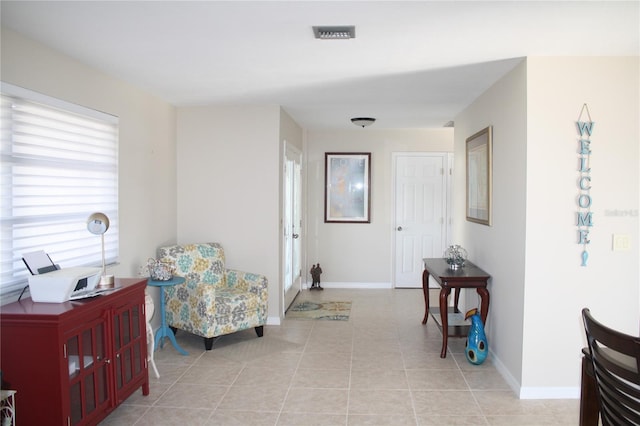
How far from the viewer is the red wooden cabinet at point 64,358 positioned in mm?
2309

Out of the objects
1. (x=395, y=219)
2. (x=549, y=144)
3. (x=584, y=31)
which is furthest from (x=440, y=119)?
(x=584, y=31)

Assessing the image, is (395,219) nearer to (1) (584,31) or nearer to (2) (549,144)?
(2) (549,144)

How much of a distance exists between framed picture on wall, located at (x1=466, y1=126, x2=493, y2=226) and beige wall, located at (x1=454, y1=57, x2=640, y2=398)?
0.68 metres

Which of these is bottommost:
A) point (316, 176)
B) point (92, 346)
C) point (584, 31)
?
point (92, 346)

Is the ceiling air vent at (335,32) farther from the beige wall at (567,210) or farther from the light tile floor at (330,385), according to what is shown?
the light tile floor at (330,385)

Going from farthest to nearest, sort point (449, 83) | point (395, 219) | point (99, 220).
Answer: point (395, 219), point (449, 83), point (99, 220)

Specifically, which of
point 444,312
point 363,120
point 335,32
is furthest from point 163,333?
point 363,120

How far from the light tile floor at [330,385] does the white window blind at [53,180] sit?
1120 mm

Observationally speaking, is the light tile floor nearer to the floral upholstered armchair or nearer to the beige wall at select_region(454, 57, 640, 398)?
the floral upholstered armchair

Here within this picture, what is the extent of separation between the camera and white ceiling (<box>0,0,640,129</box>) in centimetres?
236

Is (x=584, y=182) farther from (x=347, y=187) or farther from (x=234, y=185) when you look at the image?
(x=347, y=187)

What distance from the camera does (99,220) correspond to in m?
3.11

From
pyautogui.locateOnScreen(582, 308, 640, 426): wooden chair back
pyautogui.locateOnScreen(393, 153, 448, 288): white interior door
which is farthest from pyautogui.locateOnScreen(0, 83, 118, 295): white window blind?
pyautogui.locateOnScreen(393, 153, 448, 288): white interior door

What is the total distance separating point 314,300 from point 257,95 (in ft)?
9.59
